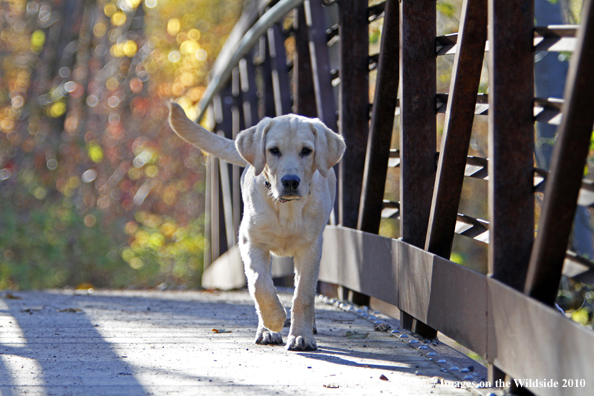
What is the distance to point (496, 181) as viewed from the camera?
291 cm

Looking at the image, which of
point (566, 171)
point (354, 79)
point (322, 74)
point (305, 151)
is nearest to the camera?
point (566, 171)

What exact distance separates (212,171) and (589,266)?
9.84 metres

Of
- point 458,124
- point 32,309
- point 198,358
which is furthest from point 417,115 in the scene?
point 32,309

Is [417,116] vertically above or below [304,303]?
above

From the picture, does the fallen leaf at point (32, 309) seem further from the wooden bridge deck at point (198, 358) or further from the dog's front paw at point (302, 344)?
the dog's front paw at point (302, 344)

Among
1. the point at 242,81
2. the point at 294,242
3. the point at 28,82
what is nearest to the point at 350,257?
the point at 294,242

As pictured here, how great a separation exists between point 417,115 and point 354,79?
149 cm

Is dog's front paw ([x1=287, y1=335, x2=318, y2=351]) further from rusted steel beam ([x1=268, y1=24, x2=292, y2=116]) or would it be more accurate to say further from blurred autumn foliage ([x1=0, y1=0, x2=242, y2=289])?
blurred autumn foliage ([x1=0, y1=0, x2=242, y2=289])

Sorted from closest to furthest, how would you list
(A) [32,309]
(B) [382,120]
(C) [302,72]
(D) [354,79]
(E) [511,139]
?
(E) [511,139] < (B) [382,120] < (A) [32,309] < (D) [354,79] < (C) [302,72]

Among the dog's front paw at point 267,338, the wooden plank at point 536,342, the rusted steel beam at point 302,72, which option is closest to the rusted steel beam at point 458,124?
the wooden plank at point 536,342

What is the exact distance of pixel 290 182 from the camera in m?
3.98

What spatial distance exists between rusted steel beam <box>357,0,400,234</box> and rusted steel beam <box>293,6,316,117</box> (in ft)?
6.96

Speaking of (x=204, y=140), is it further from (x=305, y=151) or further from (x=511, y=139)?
(x=511, y=139)

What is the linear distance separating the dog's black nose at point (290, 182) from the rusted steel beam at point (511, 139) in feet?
4.36
